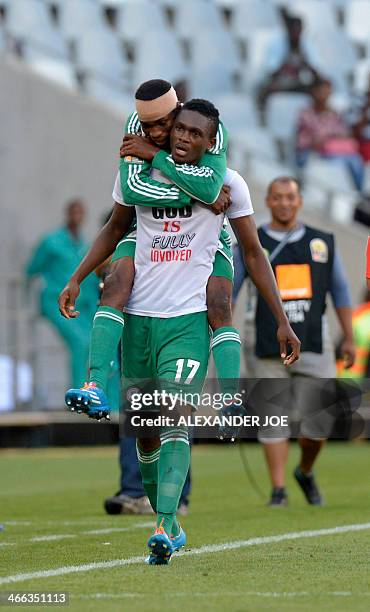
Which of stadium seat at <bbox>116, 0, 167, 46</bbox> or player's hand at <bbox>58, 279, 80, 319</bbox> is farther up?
stadium seat at <bbox>116, 0, 167, 46</bbox>

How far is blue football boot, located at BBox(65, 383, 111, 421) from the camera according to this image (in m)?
6.12

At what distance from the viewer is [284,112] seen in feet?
73.5

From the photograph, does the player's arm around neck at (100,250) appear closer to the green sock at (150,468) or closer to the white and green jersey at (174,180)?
the white and green jersey at (174,180)

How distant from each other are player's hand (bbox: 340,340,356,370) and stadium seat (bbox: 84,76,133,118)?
34.0 ft

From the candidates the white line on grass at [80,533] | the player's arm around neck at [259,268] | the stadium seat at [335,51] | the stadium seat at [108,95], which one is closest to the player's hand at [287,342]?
the player's arm around neck at [259,268]

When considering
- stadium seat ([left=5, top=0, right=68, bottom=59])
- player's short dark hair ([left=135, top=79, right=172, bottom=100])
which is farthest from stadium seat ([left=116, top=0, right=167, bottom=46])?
player's short dark hair ([left=135, top=79, right=172, bottom=100])

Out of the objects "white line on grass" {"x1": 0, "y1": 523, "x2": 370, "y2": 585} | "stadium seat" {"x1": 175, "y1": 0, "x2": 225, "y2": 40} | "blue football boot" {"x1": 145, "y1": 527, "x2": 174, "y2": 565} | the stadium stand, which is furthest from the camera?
"stadium seat" {"x1": 175, "y1": 0, "x2": 225, "y2": 40}

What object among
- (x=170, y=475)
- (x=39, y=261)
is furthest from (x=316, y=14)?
(x=170, y=475)

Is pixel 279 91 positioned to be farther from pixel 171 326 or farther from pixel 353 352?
pixel 171 326

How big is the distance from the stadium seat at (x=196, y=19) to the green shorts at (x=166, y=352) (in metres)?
17.6

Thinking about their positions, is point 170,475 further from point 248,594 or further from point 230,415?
point 248,594

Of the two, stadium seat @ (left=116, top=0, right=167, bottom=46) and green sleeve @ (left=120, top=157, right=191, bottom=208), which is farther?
stadium seat @ (left=116, top=0, right=167, bottom=46)

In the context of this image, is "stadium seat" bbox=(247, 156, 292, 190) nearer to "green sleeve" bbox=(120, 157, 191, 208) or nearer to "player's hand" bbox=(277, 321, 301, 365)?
"player's hand" bbox=(277, 321, 301, 365)

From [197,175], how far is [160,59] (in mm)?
17119
